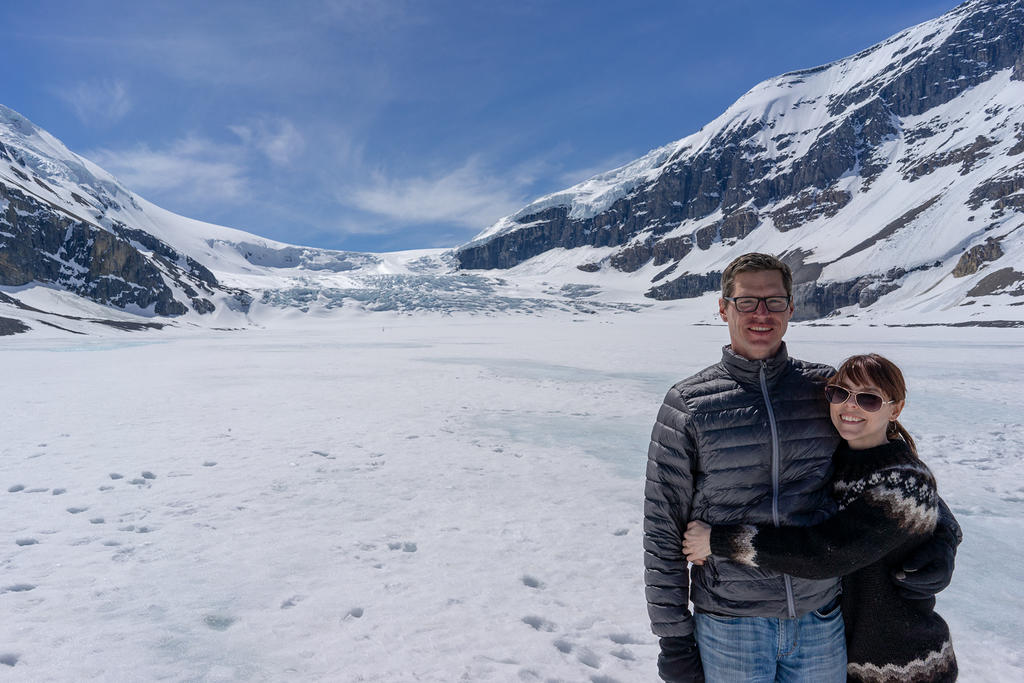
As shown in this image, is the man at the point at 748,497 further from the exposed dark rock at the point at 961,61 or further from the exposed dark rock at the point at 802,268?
the exposed dark rock at the point at 961,61

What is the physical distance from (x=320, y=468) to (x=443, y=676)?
553 cm

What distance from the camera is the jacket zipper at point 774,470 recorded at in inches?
Result: 88.6

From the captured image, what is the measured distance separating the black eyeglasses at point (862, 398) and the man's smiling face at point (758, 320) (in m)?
0.30

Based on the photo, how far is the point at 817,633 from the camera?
2.29m

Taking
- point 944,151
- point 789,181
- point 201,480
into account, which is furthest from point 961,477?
point 789,181

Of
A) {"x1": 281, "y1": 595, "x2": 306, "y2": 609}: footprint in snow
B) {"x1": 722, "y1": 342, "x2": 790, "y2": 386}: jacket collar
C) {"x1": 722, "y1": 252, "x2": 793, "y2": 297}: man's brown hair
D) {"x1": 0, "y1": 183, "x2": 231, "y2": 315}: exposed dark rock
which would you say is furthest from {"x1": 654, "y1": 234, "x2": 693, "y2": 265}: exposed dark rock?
{"x1": 722, "y1": 342, "x2": 790, "y2": 386}: jacket collar

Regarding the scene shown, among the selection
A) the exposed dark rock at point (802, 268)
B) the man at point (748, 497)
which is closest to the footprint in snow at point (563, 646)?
the man at point (748, 497)

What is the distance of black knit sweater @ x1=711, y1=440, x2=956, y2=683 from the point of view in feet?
6.83

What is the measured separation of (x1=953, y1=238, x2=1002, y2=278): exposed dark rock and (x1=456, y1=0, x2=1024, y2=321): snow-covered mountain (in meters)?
0.19

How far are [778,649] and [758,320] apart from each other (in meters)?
1.44

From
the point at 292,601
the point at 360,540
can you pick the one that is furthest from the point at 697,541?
the point at 360,540

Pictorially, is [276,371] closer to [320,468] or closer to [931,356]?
[320,468]

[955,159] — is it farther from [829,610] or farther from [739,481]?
[739,481]

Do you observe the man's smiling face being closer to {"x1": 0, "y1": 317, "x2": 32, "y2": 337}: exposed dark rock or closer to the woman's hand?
the woman's hand
